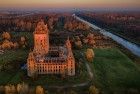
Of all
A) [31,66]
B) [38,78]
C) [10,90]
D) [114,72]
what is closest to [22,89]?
[10,90]

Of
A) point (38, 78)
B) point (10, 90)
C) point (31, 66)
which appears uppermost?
point (31, 66)

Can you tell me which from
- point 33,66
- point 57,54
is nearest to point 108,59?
point 57,54

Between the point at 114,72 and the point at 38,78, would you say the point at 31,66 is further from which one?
the point at 114,72

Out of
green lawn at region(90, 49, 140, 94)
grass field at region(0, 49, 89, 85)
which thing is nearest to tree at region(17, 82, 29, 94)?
grass field at region(0, 49, 89, 85)

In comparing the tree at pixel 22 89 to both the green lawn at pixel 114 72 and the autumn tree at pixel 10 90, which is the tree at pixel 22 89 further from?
the green lawn at pixel 114 72

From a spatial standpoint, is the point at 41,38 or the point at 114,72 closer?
the point at 114,72

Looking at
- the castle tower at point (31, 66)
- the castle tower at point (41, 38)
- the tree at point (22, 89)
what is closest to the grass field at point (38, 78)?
the castle tower at point (31, 66)

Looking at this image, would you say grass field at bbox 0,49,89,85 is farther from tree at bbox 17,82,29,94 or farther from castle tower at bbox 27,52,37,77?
tree at bbox 17,82,29,94

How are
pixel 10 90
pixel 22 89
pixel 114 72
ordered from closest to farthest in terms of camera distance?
pixel 10 90
pixel 22 89
pixel 114 72

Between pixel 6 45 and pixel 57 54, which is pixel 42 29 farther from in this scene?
pixel 6 45
